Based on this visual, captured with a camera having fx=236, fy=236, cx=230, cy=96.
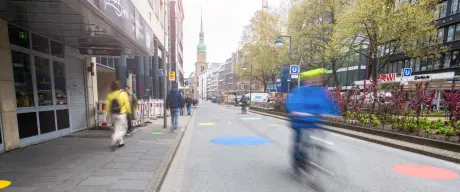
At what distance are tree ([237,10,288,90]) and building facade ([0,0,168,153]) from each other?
2337cm

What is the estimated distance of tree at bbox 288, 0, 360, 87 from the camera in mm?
20719

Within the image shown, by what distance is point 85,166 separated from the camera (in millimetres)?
4527

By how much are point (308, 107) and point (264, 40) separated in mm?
30888

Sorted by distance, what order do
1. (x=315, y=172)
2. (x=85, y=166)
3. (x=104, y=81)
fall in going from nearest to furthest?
(x=315, y=172), (x=85, y=166), (x=104, y=81)

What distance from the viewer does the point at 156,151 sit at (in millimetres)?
5953

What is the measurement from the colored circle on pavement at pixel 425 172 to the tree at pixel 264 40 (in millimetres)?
24296

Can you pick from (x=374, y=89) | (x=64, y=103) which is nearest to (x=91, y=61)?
(x=64, y=103)

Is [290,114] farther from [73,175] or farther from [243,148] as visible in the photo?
[73,175]

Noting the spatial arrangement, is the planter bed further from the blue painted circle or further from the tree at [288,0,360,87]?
the tree at [288,0,360,87]

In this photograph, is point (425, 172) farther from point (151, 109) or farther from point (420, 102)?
point (151, 109)

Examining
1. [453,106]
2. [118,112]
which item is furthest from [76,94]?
[453,106]

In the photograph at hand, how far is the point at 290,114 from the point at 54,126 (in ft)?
23.5

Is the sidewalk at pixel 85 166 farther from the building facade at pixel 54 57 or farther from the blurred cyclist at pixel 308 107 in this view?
the blurred cyclist at pixel 308 107

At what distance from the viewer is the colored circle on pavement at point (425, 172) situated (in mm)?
4598
